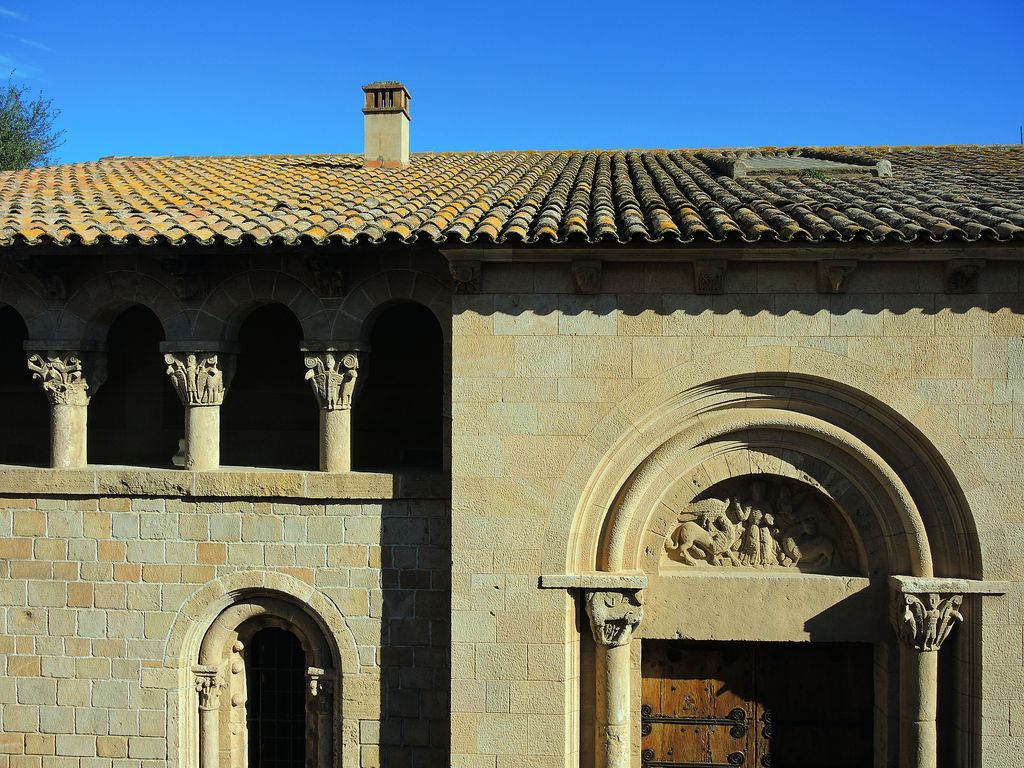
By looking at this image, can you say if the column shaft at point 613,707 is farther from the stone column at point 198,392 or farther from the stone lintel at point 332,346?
the stone column at point 198,392

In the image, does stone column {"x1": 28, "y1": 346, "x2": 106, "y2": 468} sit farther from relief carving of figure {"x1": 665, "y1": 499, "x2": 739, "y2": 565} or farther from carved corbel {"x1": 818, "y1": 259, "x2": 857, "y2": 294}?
carved corbel {"x1": 818, "y1": 259, "x2": 857, "y2": 294}

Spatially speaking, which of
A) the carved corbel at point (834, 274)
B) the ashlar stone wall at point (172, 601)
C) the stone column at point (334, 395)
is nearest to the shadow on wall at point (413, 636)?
the ashlar stone wall at point (172, 601)

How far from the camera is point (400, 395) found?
388 inches

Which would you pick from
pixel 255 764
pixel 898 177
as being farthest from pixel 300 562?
pixel 898 177

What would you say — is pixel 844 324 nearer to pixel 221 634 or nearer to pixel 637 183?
pixel 637 183

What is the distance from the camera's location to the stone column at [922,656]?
23.8ft

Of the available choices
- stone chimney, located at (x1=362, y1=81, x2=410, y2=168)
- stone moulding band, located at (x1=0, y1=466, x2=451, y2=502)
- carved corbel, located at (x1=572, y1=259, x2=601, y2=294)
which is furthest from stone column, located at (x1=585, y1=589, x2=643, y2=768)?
stone chimney, located at (x1=362, y1=81, x2=410, y2=168)

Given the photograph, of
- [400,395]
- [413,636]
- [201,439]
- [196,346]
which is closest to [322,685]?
[413,636]

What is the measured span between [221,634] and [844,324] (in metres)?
6.08

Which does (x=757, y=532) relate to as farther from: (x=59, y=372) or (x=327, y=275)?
(x=59, y=372)

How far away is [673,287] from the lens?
742 centimetres

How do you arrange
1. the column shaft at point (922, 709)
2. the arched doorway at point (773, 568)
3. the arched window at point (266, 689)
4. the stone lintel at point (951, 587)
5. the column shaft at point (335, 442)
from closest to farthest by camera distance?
1. the stone lintel at point (951, 587)
2. the column shaft at point (922, 709)
3. the arched doorway at point (773, 568)
4. the column shaft at point (335, 442)
5. the arched window at point (266, 689)

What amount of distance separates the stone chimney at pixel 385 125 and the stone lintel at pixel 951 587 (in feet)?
25.1

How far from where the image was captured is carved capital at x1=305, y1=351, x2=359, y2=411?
8.05 metres
